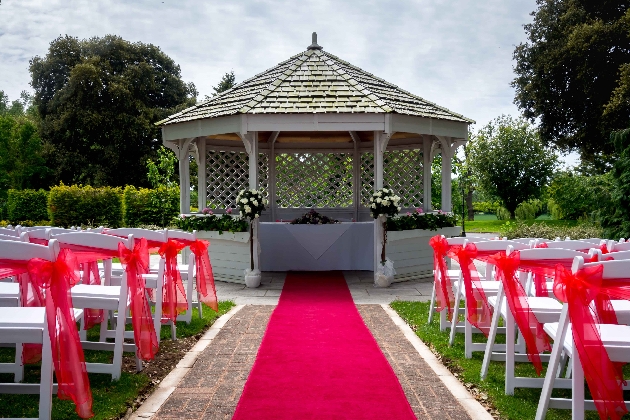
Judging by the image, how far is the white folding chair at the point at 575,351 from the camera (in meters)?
2.75

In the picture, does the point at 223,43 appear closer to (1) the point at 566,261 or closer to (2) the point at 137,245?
(2) the point at 137,245

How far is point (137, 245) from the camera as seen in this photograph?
418 centimetres

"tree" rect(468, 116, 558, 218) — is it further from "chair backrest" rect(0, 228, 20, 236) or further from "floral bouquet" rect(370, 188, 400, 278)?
"chair backrest" rect(0, 228, 20, 236)

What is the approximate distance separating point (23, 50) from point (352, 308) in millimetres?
31339

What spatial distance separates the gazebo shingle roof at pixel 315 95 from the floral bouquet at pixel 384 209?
4.42ft

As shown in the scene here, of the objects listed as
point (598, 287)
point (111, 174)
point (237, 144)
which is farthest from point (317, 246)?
point (111, 174)

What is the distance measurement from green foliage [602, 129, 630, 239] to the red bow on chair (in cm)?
938

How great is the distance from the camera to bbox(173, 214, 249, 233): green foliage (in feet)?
29.1

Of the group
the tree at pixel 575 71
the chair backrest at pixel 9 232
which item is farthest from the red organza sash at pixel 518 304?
the tree at pixel 575 71

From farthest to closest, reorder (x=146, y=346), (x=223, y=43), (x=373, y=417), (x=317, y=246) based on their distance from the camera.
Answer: (x=223, y=43) → (x=317, y=246) → (x=146, y=346) → (x=373, y=417)

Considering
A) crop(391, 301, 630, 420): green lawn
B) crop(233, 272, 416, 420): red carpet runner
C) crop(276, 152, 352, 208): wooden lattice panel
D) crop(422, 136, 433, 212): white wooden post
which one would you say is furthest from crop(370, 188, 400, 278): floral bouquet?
crop(276, 152, 352, 208): wooden lattice panel

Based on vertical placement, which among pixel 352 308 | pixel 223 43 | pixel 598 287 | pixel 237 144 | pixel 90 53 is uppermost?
pixel 90 53

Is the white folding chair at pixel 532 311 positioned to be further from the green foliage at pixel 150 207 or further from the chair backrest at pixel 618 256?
the green foliage at pixel 150 207

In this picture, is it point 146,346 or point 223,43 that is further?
point 223,43
